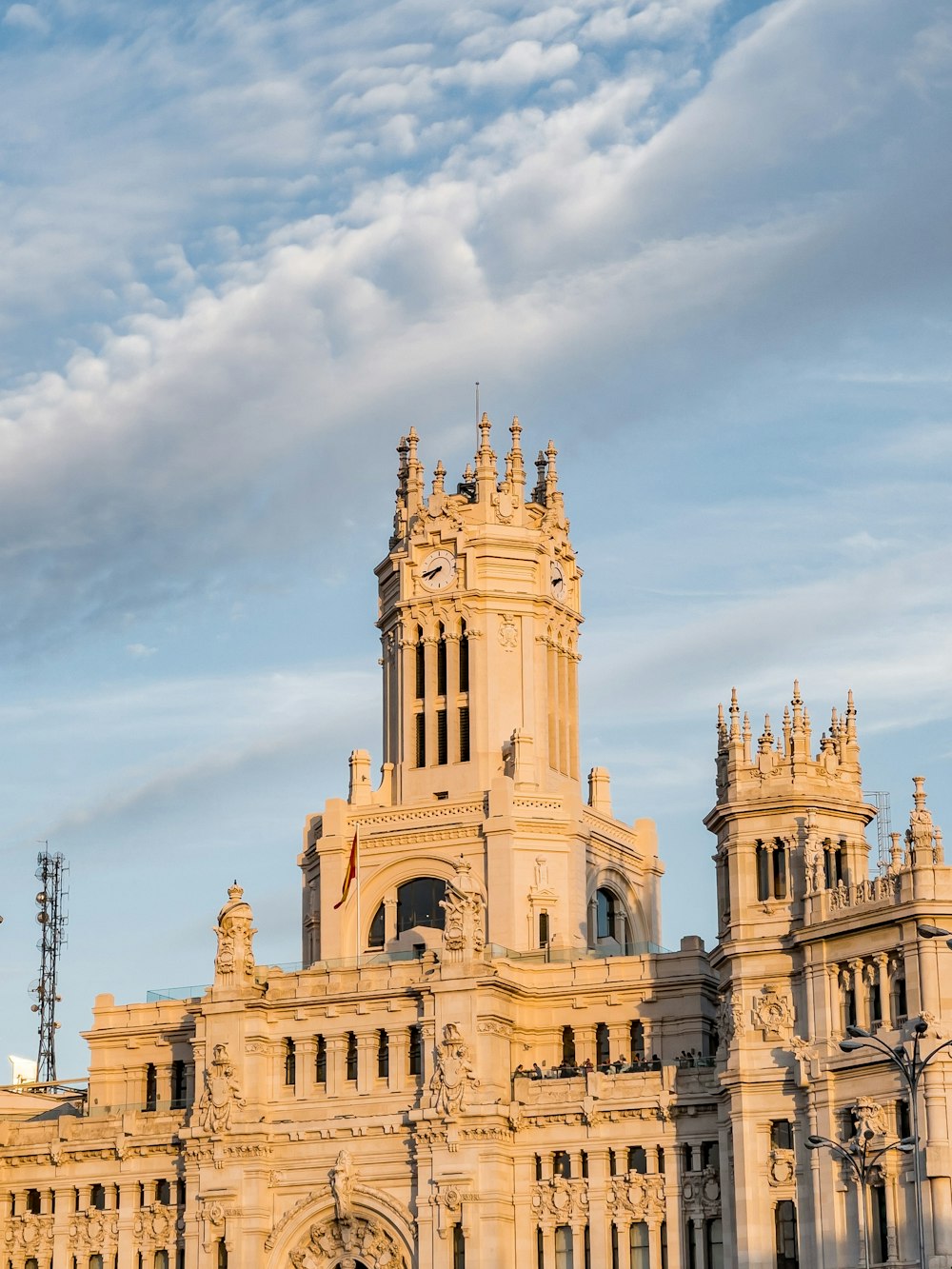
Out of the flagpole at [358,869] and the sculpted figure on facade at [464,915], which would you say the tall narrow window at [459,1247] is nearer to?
the sculpted figure on facade at [464,915]

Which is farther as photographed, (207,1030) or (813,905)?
(207,1030)

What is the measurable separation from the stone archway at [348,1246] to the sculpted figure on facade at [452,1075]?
6951 mm

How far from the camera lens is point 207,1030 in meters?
126

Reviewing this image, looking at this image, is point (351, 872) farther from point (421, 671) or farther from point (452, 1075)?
point (452, 1075)

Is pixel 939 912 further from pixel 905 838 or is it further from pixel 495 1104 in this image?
pixel 495 1104

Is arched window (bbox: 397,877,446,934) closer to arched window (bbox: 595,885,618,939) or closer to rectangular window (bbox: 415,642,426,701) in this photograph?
arched window (bbox: 595,885,618,939)

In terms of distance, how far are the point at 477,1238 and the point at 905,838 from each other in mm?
26931

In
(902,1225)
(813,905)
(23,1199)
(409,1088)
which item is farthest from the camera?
(23,1199)

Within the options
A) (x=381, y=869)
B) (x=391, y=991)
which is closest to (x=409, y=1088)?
(x=391, y=991)

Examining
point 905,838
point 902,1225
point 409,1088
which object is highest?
point 905,838

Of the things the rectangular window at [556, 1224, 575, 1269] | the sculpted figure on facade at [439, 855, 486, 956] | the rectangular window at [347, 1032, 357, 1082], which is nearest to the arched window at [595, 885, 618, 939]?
the sculpted figure on facade at [439, 855, 486, 956]

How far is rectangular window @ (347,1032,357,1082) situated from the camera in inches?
4916

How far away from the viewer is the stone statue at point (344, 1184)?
122m

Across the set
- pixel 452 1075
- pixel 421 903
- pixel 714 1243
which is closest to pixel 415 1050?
pixel 452 1075
